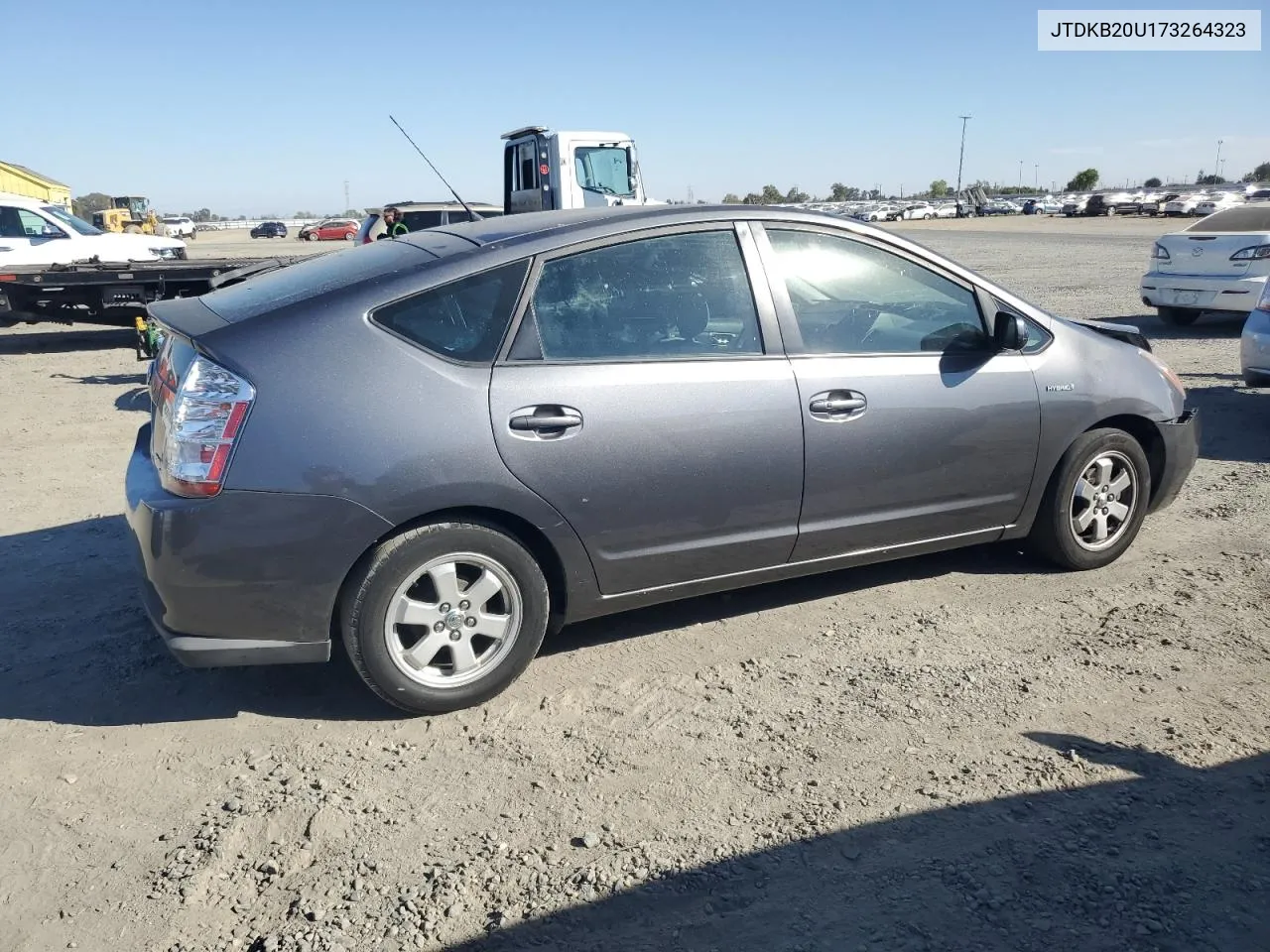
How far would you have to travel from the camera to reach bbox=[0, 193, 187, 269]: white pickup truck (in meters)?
16.1

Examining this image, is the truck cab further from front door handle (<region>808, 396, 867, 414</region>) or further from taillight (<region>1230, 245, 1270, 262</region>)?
front door handle (<region>808, 396, 867, 414</region>)

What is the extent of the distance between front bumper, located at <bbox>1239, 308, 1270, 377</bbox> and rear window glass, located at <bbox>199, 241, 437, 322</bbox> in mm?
6822

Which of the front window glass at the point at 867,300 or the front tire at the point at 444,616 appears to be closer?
the front tire at the point at 444,616

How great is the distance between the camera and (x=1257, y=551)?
5172 millimetres

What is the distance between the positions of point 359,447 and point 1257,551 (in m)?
4.37

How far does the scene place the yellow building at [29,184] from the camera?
5038 centimetres

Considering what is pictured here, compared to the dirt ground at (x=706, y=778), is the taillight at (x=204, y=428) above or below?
above

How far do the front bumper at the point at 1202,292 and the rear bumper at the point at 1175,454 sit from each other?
7.50 m

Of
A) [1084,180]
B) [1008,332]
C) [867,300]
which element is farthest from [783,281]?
[1084,180]

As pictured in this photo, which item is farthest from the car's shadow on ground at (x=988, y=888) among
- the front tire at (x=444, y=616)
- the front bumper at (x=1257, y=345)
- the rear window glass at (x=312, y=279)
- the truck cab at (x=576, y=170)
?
the truck cab at (x=576, y=170)

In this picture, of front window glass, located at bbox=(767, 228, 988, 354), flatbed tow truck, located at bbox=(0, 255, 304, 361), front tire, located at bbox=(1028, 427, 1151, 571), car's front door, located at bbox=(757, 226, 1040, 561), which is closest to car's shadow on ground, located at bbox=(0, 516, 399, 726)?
car's front door, located at bbox=(757, 226, 1040, 561)

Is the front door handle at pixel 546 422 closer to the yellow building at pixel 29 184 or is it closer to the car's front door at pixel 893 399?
the car's front door at pixel 893 399

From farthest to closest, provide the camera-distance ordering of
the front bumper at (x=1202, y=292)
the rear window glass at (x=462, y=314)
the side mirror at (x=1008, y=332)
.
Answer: the front bumper at (x=1202, y=292) < the side mirror at (x=1008, y=332) < the rear window glass at (x=462, y=314)

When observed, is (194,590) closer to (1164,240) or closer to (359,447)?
(359,447)
